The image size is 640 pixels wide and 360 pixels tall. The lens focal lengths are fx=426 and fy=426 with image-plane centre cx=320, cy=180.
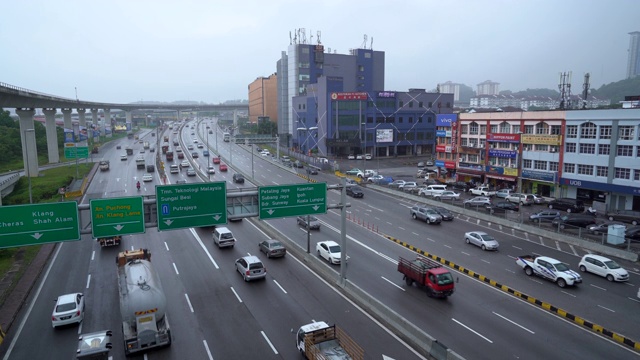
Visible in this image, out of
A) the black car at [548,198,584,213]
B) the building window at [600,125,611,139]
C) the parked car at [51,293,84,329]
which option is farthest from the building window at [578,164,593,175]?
the parked car at [51,293,84,329]

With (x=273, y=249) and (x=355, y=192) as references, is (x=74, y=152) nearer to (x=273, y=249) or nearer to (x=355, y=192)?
(x=355, y=192)

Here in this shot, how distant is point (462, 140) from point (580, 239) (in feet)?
106

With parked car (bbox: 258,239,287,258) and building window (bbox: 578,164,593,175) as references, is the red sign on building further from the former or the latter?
parked car (bbox: 258,239,287,258)

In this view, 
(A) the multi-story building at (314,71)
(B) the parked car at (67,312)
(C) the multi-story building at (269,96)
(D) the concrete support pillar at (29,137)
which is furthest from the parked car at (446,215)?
(C) the multi-story building at (269,96)

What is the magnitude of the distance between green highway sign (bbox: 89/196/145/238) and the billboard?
77589 mm

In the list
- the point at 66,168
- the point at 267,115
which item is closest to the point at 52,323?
the point at 66,168

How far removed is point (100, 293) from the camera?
25219 millimetres

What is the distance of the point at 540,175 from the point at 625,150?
9.96 meters

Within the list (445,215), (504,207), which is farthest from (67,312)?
(504,207)

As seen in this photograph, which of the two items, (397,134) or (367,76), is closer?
(397,134)

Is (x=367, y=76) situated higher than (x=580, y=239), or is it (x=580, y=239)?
(x=367, y=76)

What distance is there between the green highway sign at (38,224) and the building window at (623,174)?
5039 centimetres

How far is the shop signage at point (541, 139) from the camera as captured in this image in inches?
2021

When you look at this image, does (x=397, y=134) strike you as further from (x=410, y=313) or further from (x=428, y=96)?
(x=410, y=313)
